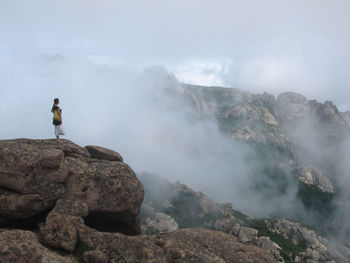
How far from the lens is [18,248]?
2044 cm

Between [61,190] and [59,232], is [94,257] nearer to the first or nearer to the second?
[59,232]

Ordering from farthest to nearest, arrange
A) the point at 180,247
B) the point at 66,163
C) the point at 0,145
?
1. the point at 66,163
2. the point at 0,145
3. the point at 180,247

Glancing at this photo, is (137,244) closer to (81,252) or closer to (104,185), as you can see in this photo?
(81,252)

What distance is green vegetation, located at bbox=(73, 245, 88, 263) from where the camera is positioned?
973 inches

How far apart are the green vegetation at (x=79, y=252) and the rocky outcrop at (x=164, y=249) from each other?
35 cm

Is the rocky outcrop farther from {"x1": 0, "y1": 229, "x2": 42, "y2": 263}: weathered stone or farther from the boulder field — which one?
{"x1": 0, "y1": 229, "x2": 42, "y2": 263}: weathered stone

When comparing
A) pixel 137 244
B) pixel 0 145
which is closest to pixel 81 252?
pixel 137 244

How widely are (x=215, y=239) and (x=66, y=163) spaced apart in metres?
18.6

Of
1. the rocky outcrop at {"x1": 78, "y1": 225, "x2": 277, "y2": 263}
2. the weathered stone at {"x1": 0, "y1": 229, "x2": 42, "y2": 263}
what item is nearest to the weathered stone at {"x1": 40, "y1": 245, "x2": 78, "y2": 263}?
the rocky outcrop at {"x1": 78, "y1": 225, "x2": 277, "y2": 263}

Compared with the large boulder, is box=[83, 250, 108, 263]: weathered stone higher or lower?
lower

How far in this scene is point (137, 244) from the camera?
26828 millimetres

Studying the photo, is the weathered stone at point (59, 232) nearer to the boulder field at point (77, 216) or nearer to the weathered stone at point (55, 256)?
the boulder field at point (77, 216)

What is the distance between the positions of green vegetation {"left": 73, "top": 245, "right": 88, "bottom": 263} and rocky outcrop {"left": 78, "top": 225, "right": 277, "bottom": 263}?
0.35m

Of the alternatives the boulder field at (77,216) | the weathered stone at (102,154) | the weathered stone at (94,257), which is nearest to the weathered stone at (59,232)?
the boulder field at (77,216)
